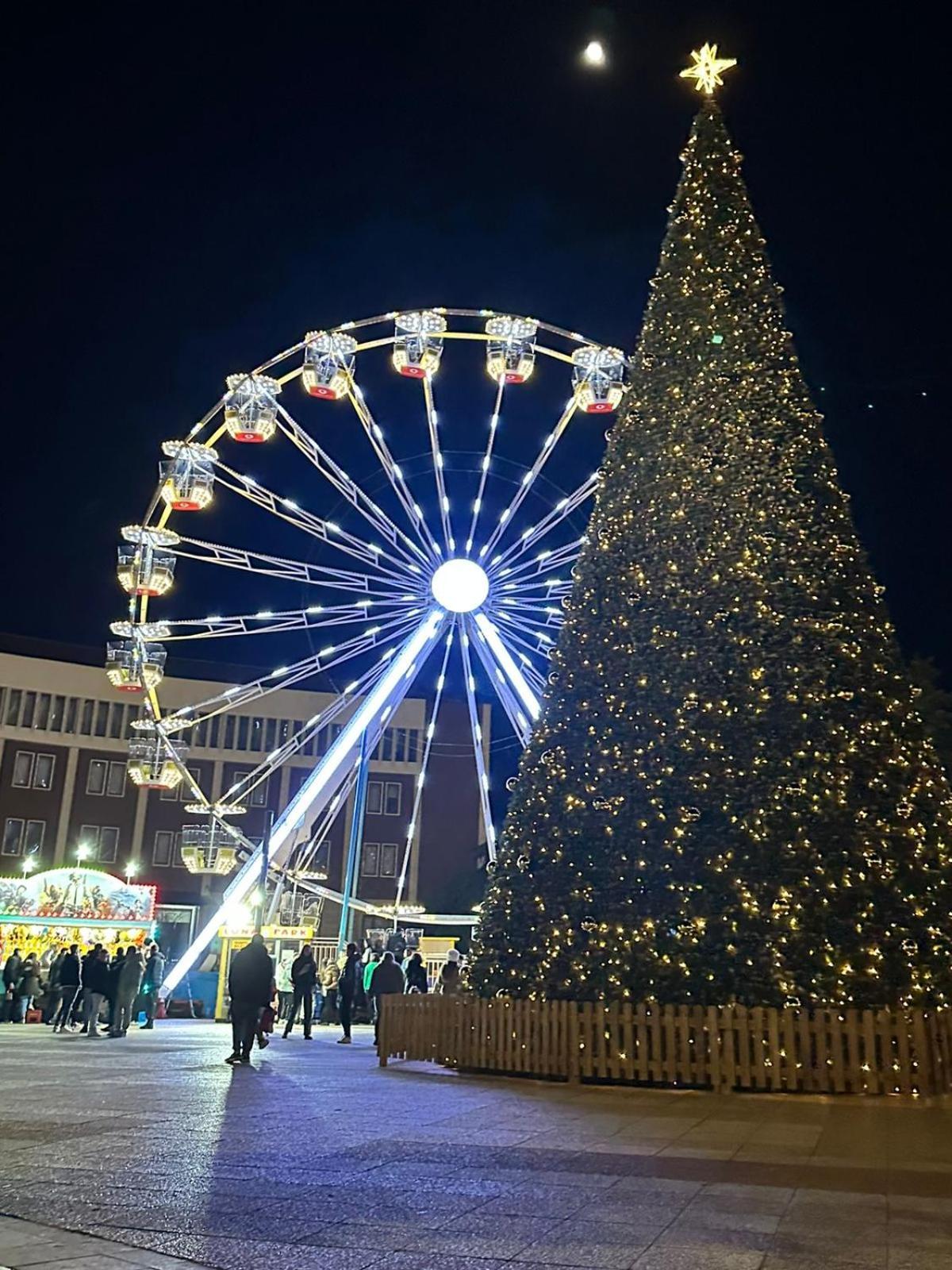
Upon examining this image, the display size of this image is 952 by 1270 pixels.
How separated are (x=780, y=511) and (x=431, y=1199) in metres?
9.32

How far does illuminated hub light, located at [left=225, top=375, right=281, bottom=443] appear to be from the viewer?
23797 mm

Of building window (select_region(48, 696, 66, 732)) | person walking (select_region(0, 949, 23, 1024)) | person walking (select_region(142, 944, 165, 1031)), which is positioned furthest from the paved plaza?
building window (select_region(48, 696, 66, 732))

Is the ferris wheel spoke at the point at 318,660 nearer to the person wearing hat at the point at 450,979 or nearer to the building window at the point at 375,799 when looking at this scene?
the person wearing hat at the point at 450,979

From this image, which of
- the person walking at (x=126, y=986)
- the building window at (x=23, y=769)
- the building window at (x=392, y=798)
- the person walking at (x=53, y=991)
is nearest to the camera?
the person walking at (x=126, y=986)

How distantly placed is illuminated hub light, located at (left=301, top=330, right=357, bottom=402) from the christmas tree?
11.5m

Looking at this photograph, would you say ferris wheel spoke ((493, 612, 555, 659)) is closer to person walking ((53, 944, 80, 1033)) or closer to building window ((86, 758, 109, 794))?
person walking ((53, 944, 80, 1033))

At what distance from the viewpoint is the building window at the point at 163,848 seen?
50906 mm

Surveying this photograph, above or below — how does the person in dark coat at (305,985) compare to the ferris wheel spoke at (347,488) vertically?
below

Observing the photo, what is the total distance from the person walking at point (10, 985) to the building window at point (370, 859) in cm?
2748

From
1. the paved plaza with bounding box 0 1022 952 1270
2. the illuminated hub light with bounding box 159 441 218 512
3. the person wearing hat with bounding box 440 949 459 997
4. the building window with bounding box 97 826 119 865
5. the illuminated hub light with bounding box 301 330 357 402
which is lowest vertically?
the paved plaza with bounding box 0 1022 952 1270

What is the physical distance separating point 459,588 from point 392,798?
30.1m

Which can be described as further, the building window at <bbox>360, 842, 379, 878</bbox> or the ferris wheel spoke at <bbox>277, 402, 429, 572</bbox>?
the building window at <bbox>360, 842, 379, 878</bbox>

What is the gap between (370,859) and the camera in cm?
5231

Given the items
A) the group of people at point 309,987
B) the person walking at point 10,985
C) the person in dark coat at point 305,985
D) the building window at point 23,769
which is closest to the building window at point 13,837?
the building window at point 23,769
